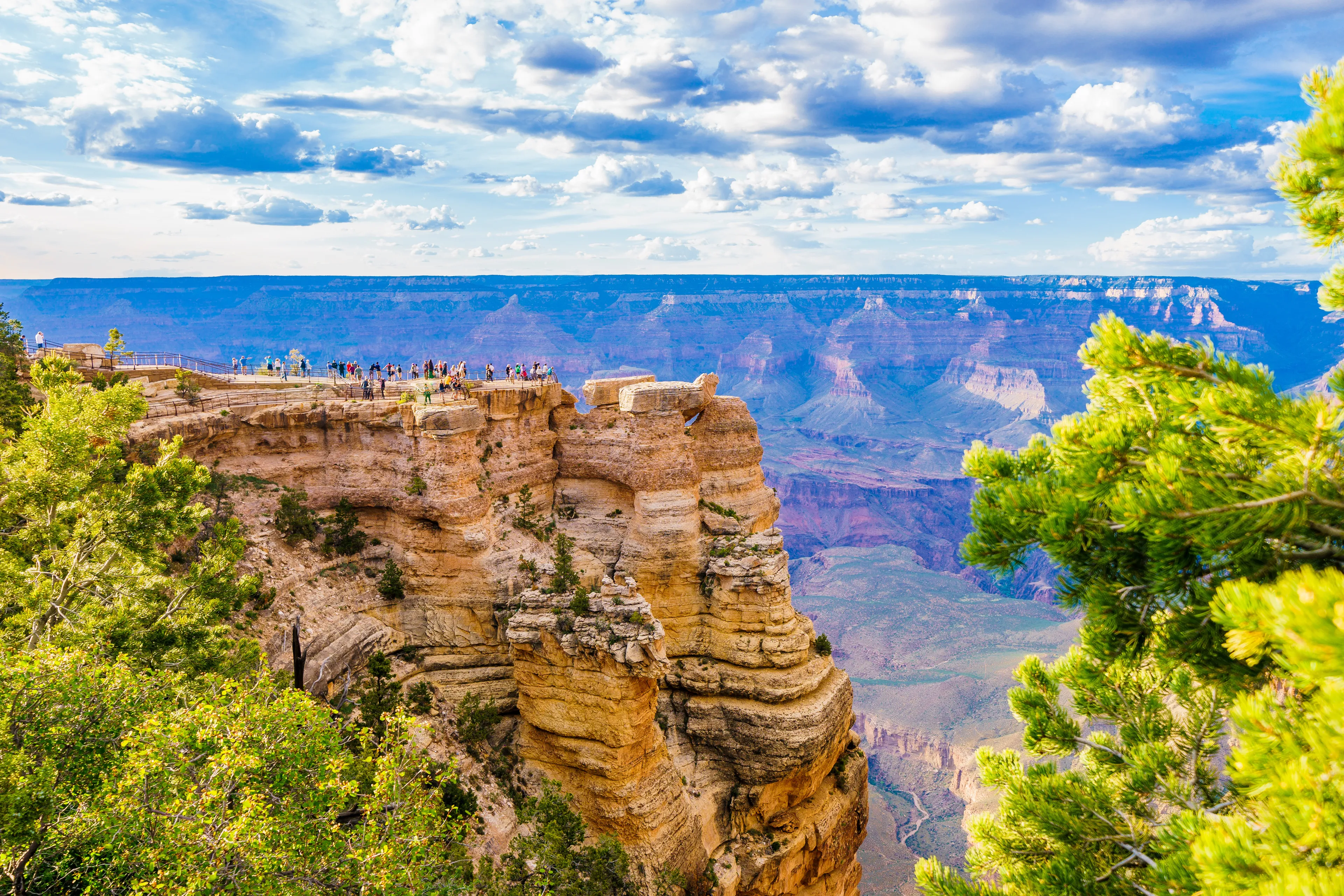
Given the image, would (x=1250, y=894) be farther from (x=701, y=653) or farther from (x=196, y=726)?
(x=701, y=653)

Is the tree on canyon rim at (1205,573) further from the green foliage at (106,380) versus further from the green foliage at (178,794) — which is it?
the green foliage at (106,380)

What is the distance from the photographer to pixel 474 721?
2909 centimetres

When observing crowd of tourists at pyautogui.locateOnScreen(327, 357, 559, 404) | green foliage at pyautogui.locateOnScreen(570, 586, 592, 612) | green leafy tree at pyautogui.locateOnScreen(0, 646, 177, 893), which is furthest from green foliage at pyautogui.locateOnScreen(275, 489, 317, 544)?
green leafy tree at pyautogui.locateOnScreen(0, 646, 177, 893)

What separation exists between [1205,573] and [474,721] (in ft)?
88.3

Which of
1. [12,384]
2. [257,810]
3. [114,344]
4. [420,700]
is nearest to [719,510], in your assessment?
[420,700]

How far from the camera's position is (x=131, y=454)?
26234 mm

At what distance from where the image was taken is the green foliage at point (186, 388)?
31969 millimetres

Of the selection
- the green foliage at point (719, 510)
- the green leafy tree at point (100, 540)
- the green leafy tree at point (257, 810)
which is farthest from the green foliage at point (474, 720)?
the green foliage at point (719, 510)

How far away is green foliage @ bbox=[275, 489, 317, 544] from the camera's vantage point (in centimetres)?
3050

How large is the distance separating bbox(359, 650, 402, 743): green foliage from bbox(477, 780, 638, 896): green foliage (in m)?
5.67

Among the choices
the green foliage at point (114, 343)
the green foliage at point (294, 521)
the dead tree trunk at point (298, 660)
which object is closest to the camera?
the dead tree trunk at point (298, 660)

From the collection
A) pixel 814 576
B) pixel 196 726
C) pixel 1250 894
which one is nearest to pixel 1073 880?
pixel 1250 894

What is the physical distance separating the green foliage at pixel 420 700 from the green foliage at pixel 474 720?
49.4 inches

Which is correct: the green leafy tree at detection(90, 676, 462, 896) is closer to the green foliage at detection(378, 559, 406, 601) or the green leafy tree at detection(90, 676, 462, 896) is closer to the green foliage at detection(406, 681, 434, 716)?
the green foliage at detection(406, 681, 434, 716)
